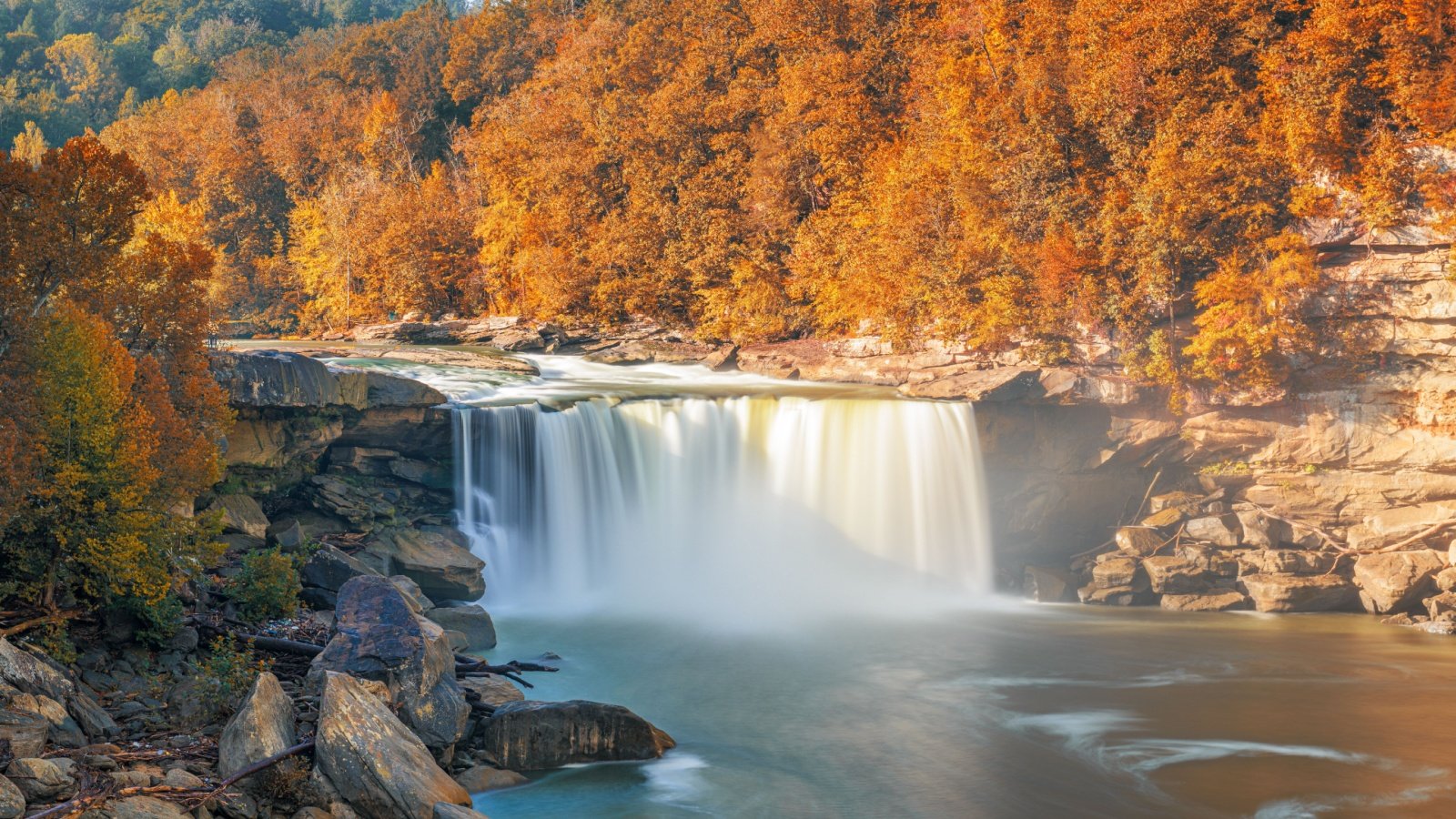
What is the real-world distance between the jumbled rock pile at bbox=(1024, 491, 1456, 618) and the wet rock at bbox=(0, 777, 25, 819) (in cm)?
2117

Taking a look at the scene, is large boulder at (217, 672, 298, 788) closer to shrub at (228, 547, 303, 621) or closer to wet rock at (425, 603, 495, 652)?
shrub at (228, 547, 303, 621)

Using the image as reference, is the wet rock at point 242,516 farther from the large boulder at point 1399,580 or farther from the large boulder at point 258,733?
the large boulder at point 1399,580

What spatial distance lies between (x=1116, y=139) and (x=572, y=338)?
20943 mm

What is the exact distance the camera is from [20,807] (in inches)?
332

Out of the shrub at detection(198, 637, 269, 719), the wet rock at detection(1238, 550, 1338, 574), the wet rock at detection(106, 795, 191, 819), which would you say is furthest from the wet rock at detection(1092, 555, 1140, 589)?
the wet rock at detection(106, 795, 191, 819)

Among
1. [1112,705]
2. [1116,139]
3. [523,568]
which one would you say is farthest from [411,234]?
[1112,705]

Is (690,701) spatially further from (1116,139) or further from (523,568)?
(1116,139)

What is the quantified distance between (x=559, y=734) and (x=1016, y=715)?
7659 mm

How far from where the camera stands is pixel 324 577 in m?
16.9

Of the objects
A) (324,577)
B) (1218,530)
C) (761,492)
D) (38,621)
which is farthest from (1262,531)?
(38,621)

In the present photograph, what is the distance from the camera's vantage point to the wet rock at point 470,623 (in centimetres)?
1792

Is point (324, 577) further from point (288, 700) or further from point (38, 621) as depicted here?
point (288, 700)

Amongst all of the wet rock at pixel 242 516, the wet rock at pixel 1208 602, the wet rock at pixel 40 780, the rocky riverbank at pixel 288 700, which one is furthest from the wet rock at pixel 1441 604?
the wet rock at pixel 40 780

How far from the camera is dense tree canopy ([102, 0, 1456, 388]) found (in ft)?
85.8
